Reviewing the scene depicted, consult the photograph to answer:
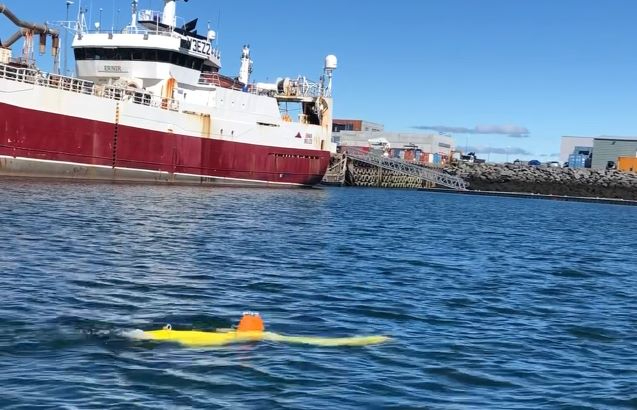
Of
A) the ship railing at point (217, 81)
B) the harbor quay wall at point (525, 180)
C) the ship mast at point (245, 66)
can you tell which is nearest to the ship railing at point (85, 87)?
the ship railing at point (217, 81)

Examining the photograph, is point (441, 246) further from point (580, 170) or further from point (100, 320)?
point (580, 170)

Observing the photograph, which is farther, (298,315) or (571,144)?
(571,144)

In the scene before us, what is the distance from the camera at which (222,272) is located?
15.0 meters

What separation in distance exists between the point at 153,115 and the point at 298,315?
31268mm

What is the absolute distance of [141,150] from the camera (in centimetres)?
4038

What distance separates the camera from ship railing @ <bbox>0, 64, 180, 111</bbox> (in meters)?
35.3

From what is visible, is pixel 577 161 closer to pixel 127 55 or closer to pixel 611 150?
pixel 611 150

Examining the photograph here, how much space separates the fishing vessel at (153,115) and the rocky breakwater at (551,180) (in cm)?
3936

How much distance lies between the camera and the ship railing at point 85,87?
3528 cm

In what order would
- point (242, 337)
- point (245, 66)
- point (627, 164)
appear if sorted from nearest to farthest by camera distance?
1. point (242, 337)
2. point (245, 66)
3. point (627, 164)

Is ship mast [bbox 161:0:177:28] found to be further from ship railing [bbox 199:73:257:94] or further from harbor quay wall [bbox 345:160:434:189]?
harbor quay wall [bbox 345:160:434:189]

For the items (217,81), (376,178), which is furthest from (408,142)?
(217,81)

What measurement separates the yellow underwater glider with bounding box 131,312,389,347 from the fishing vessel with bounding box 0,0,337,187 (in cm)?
2731

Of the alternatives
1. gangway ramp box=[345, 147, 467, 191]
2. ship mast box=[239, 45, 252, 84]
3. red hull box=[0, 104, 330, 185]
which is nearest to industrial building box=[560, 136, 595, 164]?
gangway ramp box=[345, 147, 467, 191]
